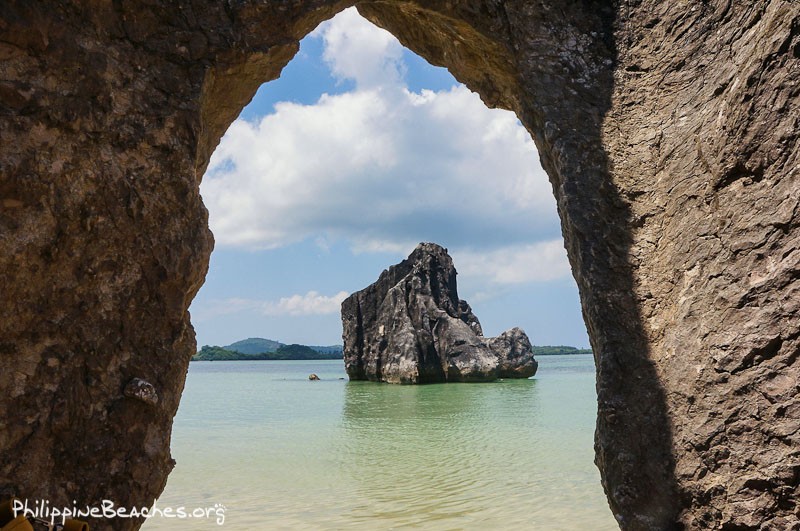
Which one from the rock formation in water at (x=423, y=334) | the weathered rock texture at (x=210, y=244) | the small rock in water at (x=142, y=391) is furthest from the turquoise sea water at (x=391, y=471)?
the rock formation in water at (x=423, y=334)

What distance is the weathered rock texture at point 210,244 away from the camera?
2.83 m

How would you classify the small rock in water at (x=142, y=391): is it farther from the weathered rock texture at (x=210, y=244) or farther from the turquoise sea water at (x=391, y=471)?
the turquoise sea water at (x=391, y=471)

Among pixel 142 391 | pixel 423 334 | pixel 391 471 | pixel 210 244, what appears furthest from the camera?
pixel 423 334

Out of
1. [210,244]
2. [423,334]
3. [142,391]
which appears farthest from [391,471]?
[423,334]

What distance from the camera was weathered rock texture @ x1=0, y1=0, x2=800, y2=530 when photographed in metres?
2.83

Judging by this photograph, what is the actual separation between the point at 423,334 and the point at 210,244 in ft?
99.2

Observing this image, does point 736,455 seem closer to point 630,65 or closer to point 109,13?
point 630,65

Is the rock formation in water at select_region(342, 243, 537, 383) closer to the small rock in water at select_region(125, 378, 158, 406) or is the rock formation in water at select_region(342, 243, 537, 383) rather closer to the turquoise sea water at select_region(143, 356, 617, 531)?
the turquoise sea water at select_region(143, 356, 617, 531)

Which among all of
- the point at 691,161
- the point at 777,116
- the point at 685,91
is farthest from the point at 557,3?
the point at 777,116

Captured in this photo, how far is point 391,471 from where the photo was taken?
28.9 ft

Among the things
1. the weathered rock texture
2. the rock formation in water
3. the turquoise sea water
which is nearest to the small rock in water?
the weathered rock texture

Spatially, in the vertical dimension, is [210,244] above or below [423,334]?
above

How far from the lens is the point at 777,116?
296cm

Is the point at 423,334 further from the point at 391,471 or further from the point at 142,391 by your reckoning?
the point at 142,391
